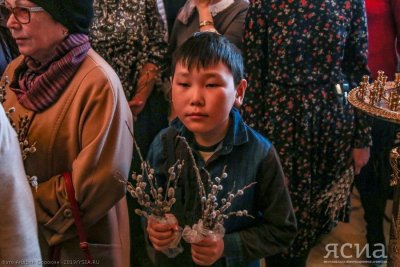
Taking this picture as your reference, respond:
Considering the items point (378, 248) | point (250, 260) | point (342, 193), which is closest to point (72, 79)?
point (250, 260)

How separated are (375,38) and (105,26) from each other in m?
1.21

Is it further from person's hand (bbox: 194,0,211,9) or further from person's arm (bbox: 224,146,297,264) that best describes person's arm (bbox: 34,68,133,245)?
person's hand (bbox: 194,0,211,9)

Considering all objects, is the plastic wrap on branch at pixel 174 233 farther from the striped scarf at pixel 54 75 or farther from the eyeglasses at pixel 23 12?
the eyeglasses at pixel 23 12

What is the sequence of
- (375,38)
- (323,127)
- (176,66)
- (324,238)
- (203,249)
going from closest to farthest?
(203,249), (176,66), (323,127), (375,38), (324,238)

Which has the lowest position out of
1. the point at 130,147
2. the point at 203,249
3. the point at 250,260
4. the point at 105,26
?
the point at 250,260

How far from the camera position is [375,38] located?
87.1 inches

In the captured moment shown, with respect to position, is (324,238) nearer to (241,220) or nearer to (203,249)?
(241,220)

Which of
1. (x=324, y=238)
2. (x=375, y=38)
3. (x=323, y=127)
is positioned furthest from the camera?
(x=324, y=238)

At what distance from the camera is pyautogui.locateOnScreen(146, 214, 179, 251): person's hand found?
3.35ft

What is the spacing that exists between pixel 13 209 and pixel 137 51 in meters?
1.19

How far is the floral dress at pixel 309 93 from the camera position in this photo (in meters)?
1.69

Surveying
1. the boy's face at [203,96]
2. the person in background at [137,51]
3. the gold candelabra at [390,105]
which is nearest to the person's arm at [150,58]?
the person in background at [137,51]

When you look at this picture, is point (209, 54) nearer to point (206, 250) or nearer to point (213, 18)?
point (206, 250)

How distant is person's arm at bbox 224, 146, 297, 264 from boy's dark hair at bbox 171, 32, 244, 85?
240 mm
